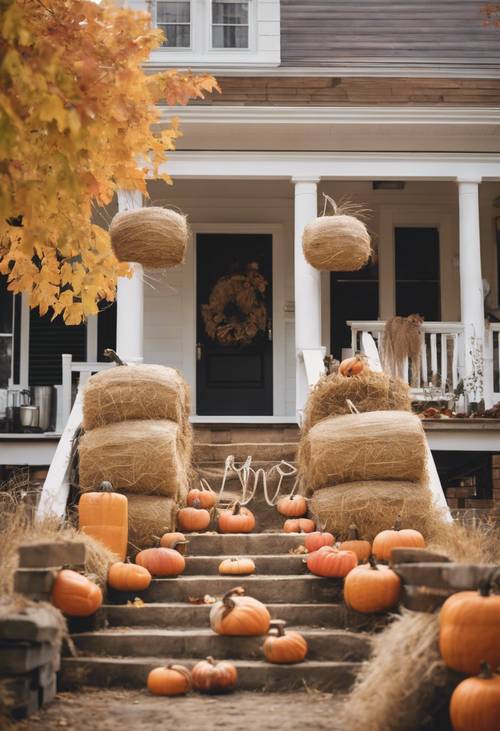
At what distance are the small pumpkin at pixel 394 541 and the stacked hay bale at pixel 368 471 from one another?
37cm

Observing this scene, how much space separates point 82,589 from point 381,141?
23.1 ft

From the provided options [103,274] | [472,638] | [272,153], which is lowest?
[472,638]

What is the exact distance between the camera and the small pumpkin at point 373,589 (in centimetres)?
552

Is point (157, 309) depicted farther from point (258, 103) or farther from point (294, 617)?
point (294, 617)

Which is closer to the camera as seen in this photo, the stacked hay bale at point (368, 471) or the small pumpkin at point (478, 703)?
the small pumpkin at point (478, 703)

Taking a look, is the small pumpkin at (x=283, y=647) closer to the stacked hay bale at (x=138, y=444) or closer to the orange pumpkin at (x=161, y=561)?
the orange pumpkin at (x=161, y=561)

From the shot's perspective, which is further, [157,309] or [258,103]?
[157,309]

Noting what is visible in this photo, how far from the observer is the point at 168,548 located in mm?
6723

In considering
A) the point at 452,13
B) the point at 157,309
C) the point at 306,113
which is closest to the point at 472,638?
the point at 306,113

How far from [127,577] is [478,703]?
261 cm

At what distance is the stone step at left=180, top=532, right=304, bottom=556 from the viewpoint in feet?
23.0

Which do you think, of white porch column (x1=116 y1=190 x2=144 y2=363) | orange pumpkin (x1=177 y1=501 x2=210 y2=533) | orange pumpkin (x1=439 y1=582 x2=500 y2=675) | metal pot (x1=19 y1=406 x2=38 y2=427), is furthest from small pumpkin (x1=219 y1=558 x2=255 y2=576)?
metal pot (x1=19 y1=406 x2=38 y2=427)

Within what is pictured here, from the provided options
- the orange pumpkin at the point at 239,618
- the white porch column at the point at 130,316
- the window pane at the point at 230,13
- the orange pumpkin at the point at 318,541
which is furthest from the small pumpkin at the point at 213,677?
the window pane at the point at 230,13

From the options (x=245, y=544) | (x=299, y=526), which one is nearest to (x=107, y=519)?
(x=245, y=544)
